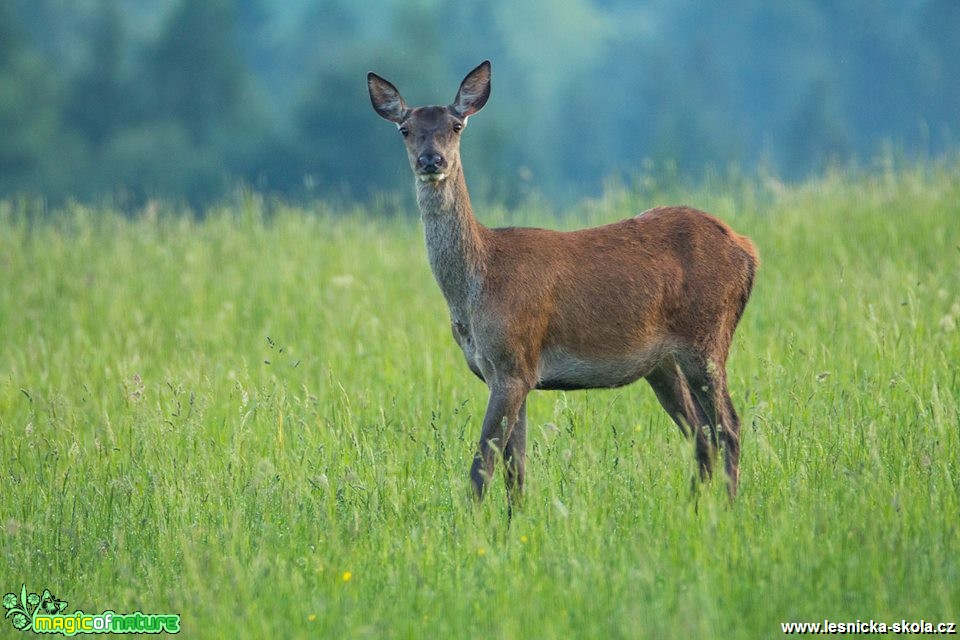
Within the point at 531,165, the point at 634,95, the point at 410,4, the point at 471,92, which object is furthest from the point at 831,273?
the point at 634,95

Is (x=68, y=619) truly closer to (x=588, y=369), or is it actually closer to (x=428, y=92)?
(x=588, y=369)

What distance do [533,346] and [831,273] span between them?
529cm

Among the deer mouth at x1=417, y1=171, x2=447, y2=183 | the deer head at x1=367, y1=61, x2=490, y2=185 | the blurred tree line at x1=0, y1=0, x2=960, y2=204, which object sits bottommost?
the deer mouth at x1=417, y1=171, x2=447, y2=183

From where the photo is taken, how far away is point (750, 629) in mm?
4379

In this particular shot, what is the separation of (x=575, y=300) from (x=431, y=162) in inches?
36.5

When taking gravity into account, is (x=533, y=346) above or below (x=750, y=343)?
below

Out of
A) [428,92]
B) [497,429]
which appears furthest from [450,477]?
[428,92]

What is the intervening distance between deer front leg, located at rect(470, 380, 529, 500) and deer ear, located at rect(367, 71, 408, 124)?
161cm

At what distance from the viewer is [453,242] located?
20.6 ft

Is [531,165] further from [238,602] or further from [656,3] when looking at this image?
[238,602]

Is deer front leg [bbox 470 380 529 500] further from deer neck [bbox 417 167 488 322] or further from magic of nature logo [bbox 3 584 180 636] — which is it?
magic of nature logo [bbox 3 584 180 636]

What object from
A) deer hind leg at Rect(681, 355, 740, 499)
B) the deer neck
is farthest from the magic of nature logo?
deer hind leg at Rect(681, 355, 740, 499)

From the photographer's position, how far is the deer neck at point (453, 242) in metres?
6.23

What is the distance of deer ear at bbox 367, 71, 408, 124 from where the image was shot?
681cm
